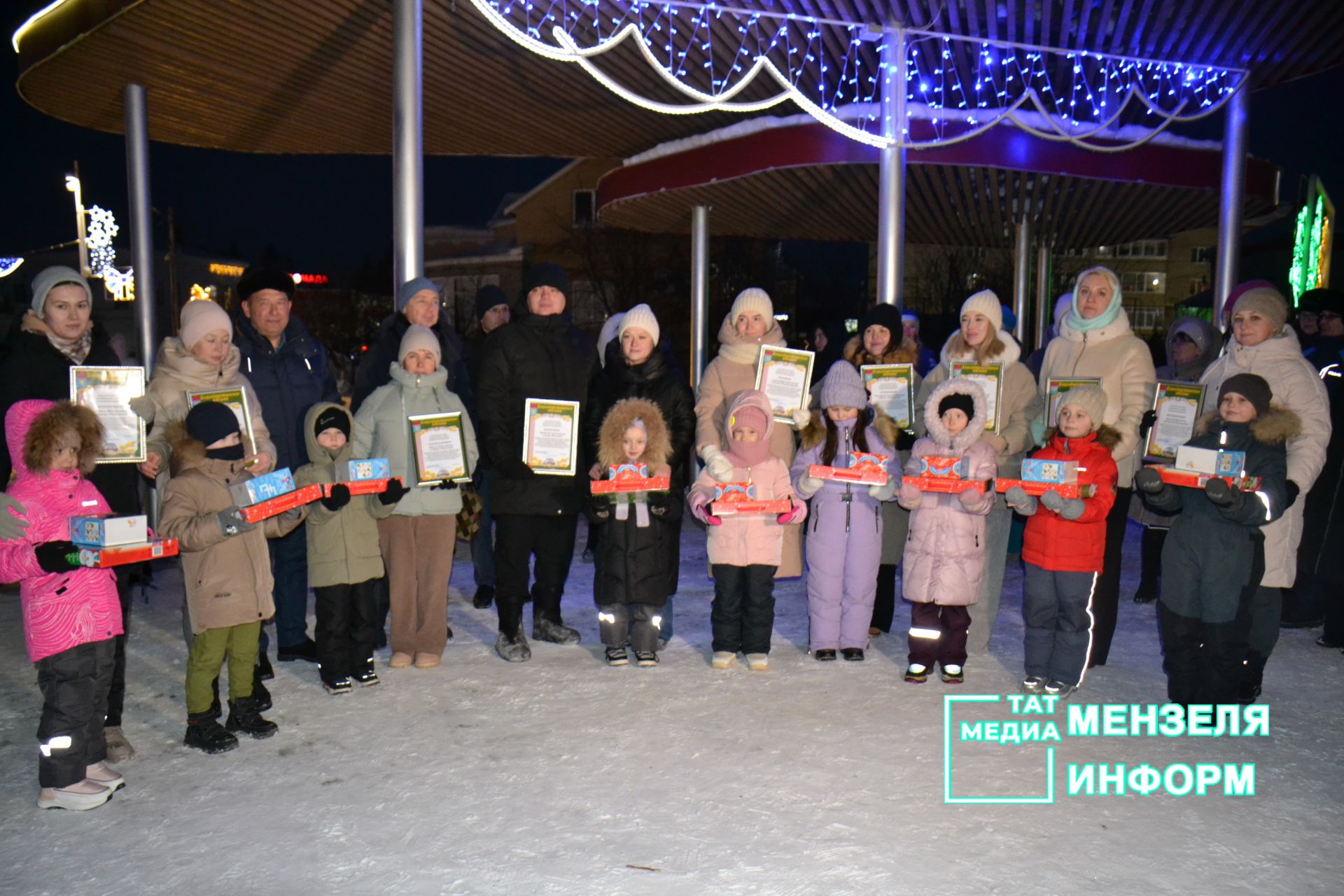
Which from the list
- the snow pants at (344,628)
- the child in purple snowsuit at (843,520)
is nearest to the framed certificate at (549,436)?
the snow pants at (344,628)

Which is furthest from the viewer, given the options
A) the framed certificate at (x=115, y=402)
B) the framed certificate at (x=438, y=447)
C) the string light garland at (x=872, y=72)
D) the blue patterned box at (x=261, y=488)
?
the string light garland at (x=872, y=72)

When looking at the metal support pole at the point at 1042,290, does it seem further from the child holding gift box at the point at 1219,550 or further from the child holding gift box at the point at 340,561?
the child holding gift box at the point at 340,561

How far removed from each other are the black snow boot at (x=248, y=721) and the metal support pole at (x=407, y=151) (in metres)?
3.04

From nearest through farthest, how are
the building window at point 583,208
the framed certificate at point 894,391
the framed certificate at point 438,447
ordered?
the framed certificate at point 438,447, the framed certificate at point 894,391, the building window at point 583,208

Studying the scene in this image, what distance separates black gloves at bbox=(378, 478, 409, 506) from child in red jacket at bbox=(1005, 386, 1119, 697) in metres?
2.79

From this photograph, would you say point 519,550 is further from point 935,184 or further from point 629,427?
point 935,184

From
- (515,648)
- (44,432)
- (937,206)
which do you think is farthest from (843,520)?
(937,206)

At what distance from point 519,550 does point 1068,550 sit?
272cm

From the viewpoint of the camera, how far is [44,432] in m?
3.47

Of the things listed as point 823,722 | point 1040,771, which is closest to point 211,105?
point 823,722

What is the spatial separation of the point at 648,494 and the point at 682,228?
30.5 feet

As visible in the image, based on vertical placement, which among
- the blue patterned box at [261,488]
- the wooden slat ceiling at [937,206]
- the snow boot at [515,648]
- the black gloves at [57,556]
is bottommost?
the snow boot at [515,648]

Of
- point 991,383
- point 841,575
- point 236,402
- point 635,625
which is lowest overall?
point 635,625

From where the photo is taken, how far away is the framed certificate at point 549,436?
503 centimetres
